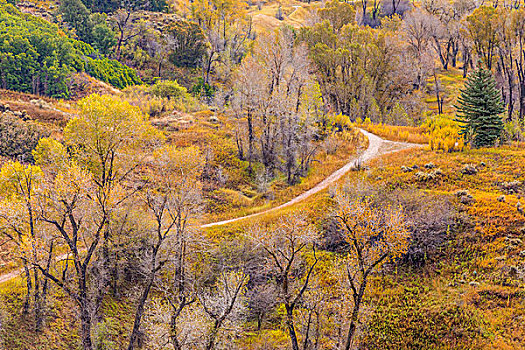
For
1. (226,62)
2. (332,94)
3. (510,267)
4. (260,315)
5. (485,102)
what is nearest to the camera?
(510,267)

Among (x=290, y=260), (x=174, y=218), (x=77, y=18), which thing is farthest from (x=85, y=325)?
(x=77, y=18)

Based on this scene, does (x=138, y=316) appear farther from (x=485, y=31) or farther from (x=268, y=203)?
(x=485, y=31)

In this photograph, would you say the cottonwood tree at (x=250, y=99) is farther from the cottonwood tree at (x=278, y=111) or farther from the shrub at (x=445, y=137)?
the shrub at (x=445, y=137)

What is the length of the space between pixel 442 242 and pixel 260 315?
38.9ft

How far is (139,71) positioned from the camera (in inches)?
2746

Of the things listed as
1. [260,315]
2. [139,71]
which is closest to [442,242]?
[260,315]

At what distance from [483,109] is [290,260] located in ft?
77.4

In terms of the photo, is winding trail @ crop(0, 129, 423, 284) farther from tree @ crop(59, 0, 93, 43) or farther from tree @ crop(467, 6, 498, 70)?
tree @ crop(59, 0, 93, 43)

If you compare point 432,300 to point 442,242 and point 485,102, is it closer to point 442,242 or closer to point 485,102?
point 442,242

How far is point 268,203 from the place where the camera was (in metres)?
33.5

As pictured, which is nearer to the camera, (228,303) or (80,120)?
(228,303)

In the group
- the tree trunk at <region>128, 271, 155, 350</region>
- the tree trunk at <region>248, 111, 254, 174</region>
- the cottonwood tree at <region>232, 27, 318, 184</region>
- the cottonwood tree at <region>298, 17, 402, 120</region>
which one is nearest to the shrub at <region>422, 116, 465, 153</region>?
the cottonwood tree at <region>232, 27, 318, 184</region>

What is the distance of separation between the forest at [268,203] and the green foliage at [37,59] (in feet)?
0.79

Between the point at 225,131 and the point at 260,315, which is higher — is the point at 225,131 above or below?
above
